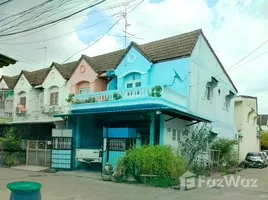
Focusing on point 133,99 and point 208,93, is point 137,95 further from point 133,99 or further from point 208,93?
point 208,93

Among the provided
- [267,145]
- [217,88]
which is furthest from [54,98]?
[267,145]

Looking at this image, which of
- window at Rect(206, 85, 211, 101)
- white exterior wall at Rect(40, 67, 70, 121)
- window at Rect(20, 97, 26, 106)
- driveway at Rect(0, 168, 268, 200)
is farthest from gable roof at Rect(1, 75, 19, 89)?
window at Rect(206, 85, 211, 101)

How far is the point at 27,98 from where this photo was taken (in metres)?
26.2

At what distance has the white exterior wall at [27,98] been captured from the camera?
25453 mm

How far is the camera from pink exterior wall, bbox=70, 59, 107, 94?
21.8m

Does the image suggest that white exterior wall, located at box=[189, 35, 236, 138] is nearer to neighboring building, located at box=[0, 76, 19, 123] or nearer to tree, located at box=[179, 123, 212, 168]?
tree, located at box=[179, 123, 212, 168]

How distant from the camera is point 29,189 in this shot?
554 cm

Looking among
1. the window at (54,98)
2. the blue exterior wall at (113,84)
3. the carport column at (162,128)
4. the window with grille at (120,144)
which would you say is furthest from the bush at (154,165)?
the window at (54,98)

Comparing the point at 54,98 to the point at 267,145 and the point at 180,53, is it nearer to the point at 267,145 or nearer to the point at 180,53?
the point at 180,53

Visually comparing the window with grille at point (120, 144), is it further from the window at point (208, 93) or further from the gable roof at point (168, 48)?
the window at point (208, 93)

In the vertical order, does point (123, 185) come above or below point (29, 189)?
below

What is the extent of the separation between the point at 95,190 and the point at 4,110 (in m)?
17.2

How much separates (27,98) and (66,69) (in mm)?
4248

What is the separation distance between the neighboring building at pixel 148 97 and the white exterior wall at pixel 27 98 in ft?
15.4
